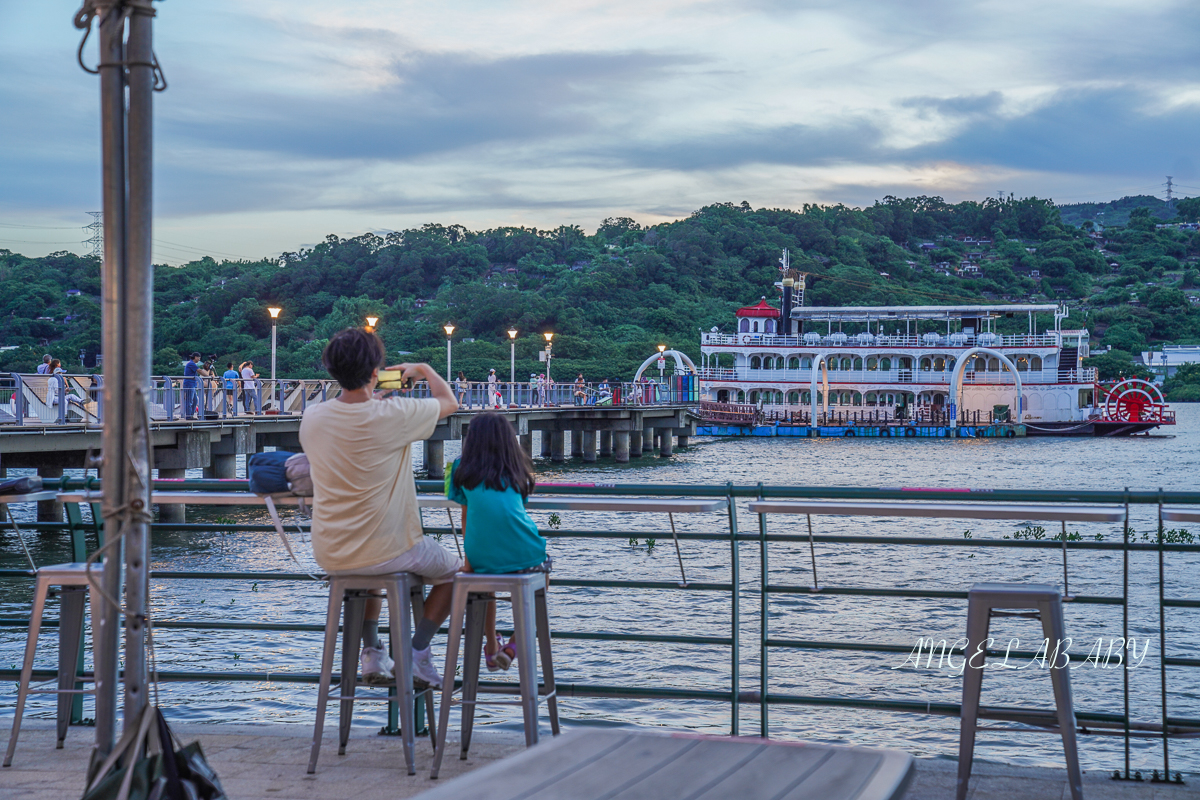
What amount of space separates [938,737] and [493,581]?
208 inches

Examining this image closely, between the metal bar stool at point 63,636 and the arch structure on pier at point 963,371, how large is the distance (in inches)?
2232

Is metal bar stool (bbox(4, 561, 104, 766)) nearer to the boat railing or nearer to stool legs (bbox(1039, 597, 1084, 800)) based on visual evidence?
stool legs (bbox(1039, 597, 1084, 800))

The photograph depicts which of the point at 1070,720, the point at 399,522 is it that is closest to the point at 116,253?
the point at 399,522

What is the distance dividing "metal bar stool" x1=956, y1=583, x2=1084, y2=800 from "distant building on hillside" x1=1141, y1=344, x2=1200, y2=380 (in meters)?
128

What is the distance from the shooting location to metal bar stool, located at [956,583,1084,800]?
3.46 m

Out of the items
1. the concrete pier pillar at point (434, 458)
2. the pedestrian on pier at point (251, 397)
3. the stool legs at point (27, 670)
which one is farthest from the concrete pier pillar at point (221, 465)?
the stool legs at point (27, 670)

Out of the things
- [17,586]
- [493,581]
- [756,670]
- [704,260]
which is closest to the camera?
[493,581]

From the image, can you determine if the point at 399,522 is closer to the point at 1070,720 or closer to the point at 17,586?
the point at 1070,720

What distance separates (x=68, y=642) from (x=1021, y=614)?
342 centimetres

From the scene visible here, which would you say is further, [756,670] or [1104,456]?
[1104,456]

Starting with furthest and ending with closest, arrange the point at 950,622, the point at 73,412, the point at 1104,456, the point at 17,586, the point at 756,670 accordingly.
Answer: the point at 1104,456 → the point at 73,412 → the point at 17,586 → the point at 950,622 → the point at 756,670

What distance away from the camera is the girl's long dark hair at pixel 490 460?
4.11m

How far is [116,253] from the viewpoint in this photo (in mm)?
2846

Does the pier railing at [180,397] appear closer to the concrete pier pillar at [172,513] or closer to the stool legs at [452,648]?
the concrete pier pillar at [172,513]
